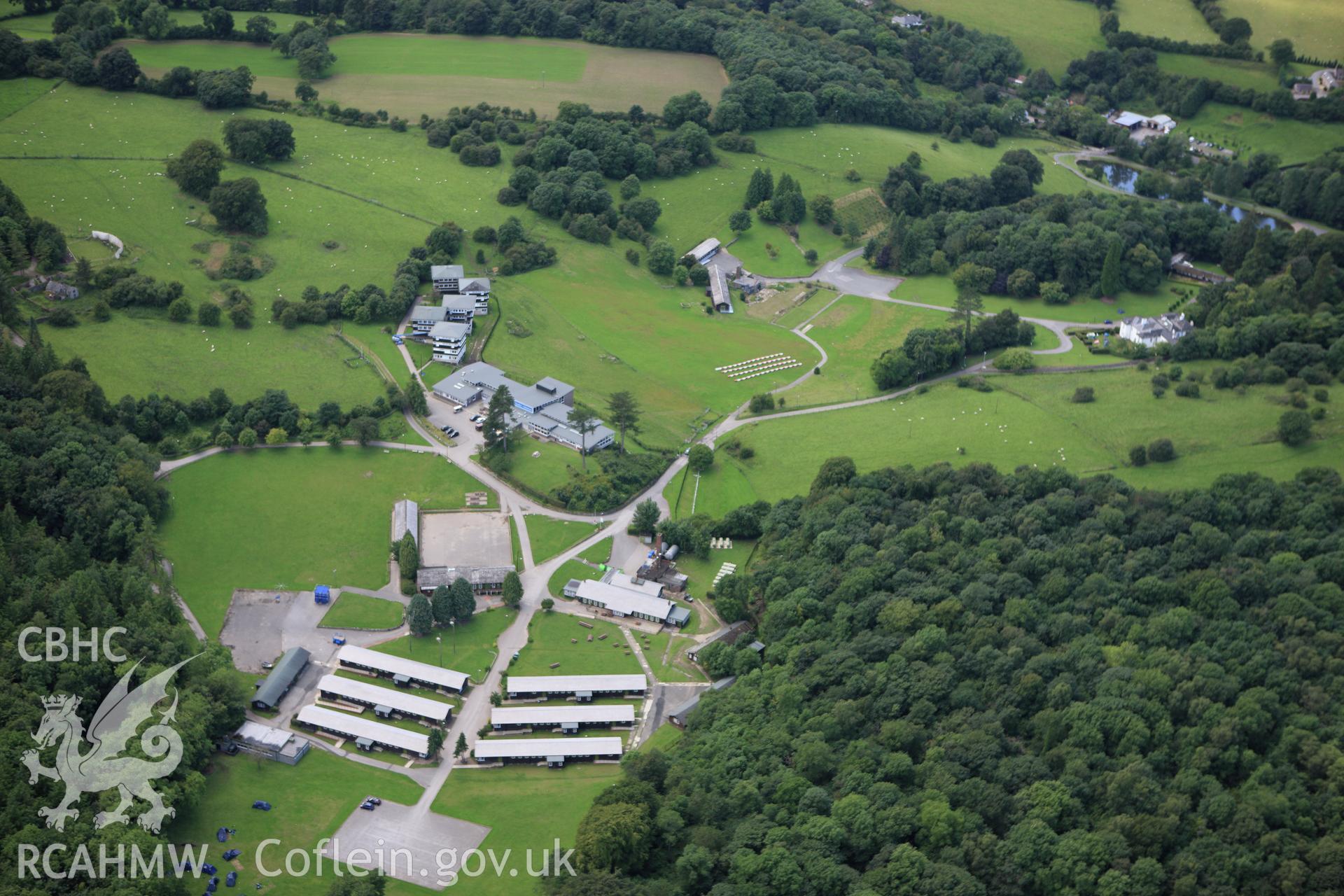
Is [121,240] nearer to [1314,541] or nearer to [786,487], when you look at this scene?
[786,487]

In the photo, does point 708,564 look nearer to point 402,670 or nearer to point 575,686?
point 575,686

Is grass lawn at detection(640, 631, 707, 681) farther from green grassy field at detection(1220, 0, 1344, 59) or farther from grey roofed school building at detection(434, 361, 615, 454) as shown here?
green grassy field at detection(1220, 0, 1344, 59)

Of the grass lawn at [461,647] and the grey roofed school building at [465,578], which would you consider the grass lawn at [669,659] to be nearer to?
the grass lawn at [461,647]

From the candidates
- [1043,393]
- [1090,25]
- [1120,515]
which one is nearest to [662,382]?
[1043,393]

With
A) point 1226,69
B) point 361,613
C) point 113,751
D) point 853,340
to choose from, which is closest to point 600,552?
point 361,613

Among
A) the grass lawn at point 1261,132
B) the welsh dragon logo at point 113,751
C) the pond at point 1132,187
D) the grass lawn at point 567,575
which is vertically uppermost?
the grass lawn at point 1261,132

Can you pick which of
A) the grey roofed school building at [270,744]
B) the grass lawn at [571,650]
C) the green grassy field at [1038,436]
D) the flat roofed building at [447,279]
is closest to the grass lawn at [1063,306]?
the green grassy field at [1038,436]
